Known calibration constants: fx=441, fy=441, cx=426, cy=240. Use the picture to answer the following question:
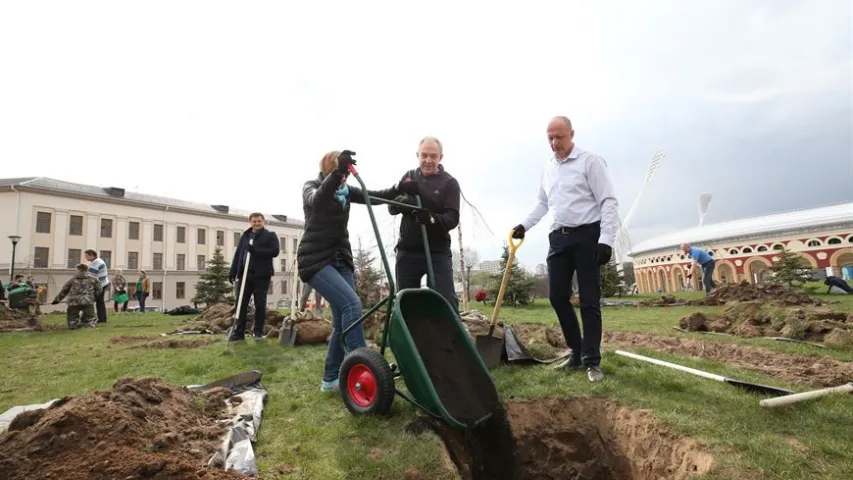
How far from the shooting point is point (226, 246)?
55000 millimetres

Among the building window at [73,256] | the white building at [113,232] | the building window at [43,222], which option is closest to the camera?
the white building at [113,232]

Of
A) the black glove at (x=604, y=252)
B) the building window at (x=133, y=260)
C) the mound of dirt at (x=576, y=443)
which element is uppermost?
the building window at (x=133, y=260)

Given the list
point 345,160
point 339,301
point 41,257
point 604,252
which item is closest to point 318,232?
point 339,301

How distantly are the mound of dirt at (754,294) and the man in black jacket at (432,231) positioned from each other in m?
12.0

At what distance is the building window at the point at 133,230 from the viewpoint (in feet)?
151

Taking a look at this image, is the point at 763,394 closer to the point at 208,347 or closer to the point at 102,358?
the point at 208,347

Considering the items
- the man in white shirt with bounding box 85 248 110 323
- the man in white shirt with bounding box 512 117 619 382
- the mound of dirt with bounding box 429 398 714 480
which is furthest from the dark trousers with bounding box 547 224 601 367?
the man in white shirt with bounding box 85 248 110 323

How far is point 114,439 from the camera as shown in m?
2.26

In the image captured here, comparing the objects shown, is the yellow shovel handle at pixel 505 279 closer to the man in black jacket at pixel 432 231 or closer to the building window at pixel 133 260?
the man in black jacket at pixel 432 231

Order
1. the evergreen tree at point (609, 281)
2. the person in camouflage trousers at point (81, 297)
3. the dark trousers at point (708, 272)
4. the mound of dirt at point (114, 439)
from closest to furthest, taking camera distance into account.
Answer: the mound of dirt at point (114, 439)
the person in camouflage trousers at point (81, 297)
the dark trousers at point (708, 272)
the evergreen tree at point (609, 281)

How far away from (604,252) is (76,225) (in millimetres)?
52318

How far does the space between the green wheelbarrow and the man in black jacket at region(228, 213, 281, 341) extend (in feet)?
13.7

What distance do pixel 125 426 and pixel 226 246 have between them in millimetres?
57563

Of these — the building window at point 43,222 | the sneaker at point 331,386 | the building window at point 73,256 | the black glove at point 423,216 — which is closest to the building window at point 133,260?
the building window at point 73,256
